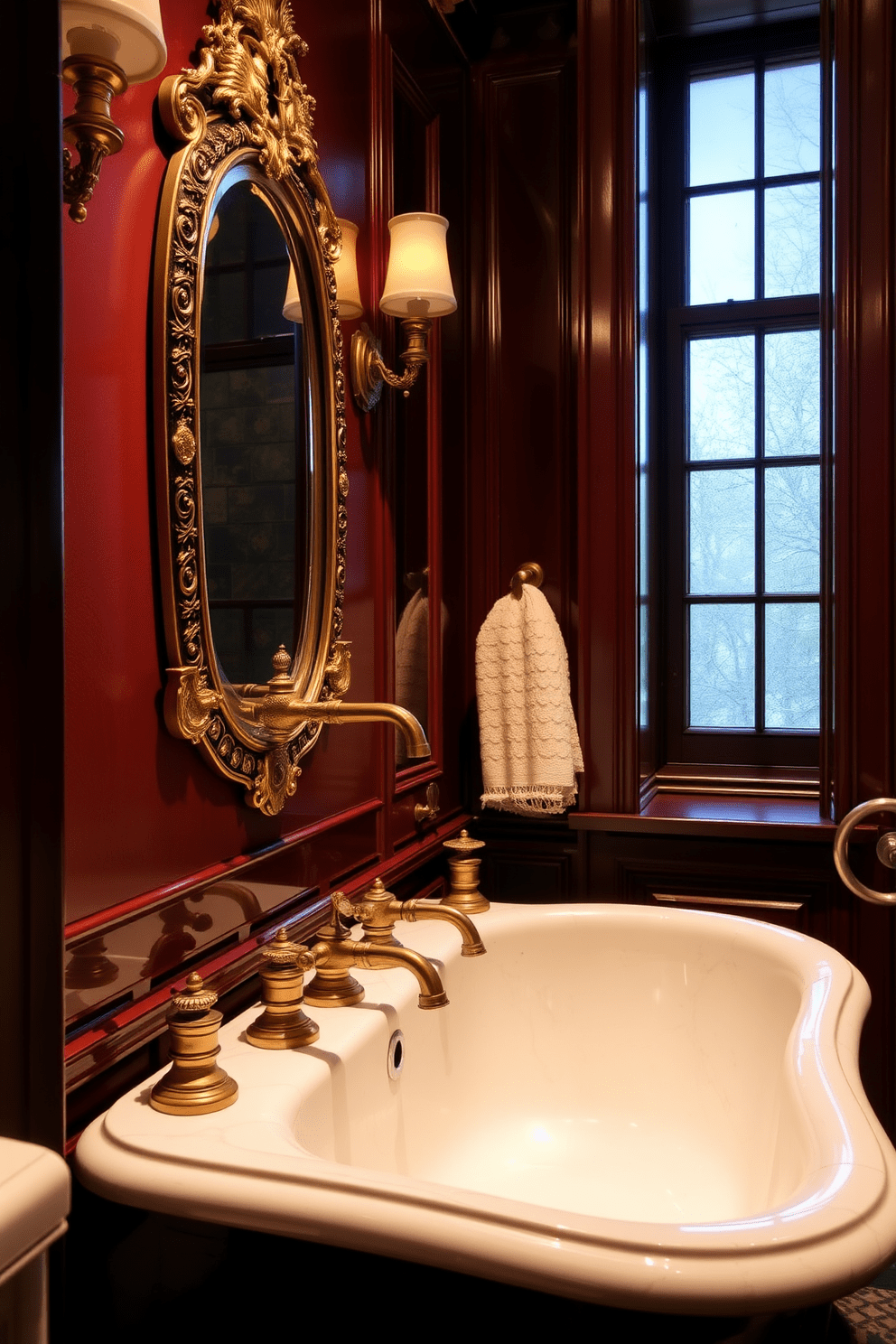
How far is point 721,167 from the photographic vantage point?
219 cm

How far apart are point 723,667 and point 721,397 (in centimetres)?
56

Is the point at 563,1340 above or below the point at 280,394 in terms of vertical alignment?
below

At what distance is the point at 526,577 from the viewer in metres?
1.97

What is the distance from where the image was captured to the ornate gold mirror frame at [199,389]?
A: 0.98 m

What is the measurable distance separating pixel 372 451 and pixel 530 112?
3.10 feet

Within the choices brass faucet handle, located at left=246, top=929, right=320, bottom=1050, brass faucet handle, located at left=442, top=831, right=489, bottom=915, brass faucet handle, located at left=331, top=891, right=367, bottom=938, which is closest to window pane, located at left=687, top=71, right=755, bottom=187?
brass faucet handle, located at left=442, top=831, right=489, bottom=915

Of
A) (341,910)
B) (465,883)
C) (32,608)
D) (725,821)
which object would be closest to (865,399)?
(725,821)

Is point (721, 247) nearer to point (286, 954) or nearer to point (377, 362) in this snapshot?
point (377, 362)

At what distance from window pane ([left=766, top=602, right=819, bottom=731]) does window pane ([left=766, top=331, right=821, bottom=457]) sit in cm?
32

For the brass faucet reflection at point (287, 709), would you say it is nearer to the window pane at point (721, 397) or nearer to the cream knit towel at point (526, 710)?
the cream knit towel at point (526, 710)

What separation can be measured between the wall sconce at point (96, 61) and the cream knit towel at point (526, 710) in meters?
1.19

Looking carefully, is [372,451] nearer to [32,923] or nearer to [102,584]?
[102,584]

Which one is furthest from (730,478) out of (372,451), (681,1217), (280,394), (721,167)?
(681,1217)

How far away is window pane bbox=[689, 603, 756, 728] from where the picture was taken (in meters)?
2.17
